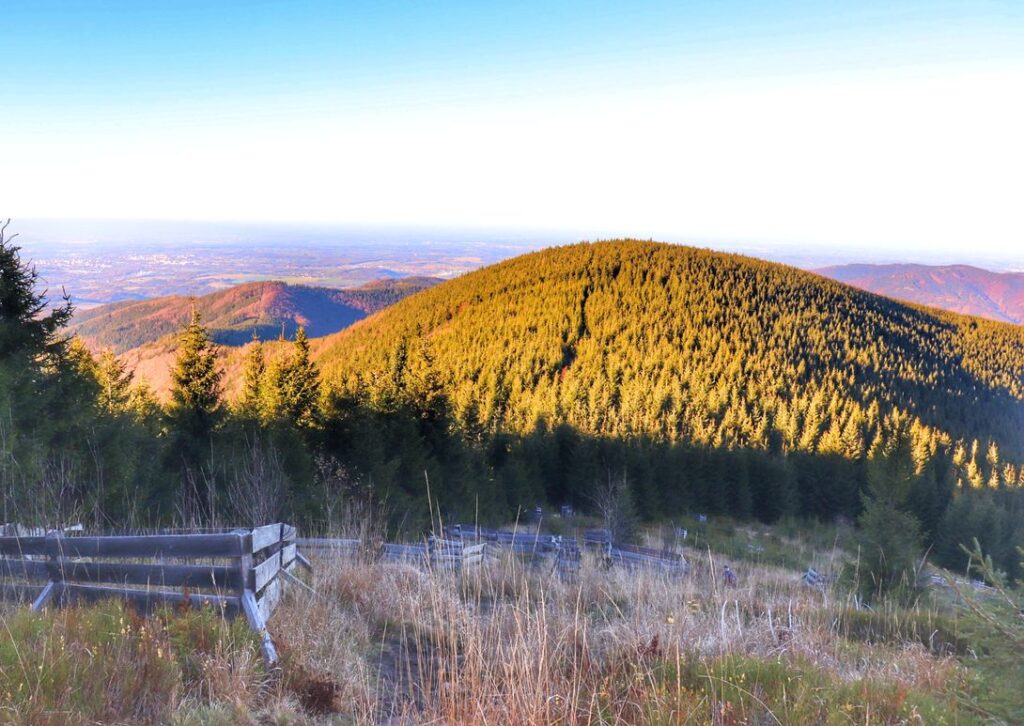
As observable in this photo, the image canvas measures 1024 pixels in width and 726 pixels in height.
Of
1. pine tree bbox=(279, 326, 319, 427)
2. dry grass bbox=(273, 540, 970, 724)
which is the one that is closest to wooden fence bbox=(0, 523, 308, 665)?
Result: dry grass bbox=(273, 540, 970, 724)

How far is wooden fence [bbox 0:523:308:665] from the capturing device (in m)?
3.86

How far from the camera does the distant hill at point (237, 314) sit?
136 metres

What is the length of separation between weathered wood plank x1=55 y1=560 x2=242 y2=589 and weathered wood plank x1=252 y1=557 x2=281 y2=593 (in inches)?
3.9

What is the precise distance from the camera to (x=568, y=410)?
2761 inches

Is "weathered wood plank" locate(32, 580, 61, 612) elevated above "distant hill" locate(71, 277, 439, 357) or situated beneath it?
elevated above

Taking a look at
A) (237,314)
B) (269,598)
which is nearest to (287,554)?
(269,598)

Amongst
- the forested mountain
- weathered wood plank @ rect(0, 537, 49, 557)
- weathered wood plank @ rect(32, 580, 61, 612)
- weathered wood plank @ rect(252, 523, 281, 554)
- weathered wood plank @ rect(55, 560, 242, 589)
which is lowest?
the forested mountain

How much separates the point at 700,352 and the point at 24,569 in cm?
10173

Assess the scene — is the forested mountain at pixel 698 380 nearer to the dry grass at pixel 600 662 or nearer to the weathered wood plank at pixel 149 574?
the dry grass at pixel 600 662

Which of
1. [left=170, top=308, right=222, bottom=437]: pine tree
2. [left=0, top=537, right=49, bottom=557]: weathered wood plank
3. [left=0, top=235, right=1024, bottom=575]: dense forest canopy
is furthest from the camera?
[left=170, top=308, right=222, bottom=437]: pine tree

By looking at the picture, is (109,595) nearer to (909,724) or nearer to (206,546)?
(206,546)

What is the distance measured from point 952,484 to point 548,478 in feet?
162

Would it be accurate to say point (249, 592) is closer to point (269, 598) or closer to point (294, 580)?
point (269, 598)

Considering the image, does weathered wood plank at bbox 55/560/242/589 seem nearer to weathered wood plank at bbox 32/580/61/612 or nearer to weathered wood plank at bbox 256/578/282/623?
weathered wood plank at bbox 32/580/61/612
